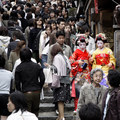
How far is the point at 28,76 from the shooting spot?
7312 mm

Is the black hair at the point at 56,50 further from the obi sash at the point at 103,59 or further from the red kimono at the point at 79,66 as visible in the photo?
the obi sash at the point at 103,59

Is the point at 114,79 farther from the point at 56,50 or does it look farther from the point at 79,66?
the point at 56,50

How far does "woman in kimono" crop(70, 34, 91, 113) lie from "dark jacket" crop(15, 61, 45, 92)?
1.27 meters

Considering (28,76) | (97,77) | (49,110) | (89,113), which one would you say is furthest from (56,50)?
(89,113)

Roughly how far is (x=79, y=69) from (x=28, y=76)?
1.65 m

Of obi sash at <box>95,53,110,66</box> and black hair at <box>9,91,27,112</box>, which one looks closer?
black hair at <box>9,91,27,112</box>

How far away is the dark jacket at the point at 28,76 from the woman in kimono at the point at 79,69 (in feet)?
4.16

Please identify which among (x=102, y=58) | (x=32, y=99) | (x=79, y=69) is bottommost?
(x=32, y=99)

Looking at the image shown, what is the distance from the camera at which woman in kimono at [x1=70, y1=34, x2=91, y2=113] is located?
8395mm

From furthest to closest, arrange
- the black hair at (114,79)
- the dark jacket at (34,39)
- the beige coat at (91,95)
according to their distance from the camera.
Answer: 1. the dark jacket at (34,39)
2. the beige coat at (91,95)
3. the black hair at (114,79)

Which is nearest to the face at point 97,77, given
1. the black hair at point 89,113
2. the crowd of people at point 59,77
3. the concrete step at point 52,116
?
the crowd of people at point 59,77

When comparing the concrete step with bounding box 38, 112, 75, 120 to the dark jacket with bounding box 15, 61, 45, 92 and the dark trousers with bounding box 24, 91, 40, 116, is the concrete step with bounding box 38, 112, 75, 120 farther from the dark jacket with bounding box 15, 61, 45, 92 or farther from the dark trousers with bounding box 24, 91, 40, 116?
the dark jacket with bounding box 15, 61, 45, 92

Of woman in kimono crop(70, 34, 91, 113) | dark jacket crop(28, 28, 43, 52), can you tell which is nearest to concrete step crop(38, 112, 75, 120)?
woman in kimono crop(70, 34, 91, 113)

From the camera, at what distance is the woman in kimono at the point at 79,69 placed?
27.5 feet
